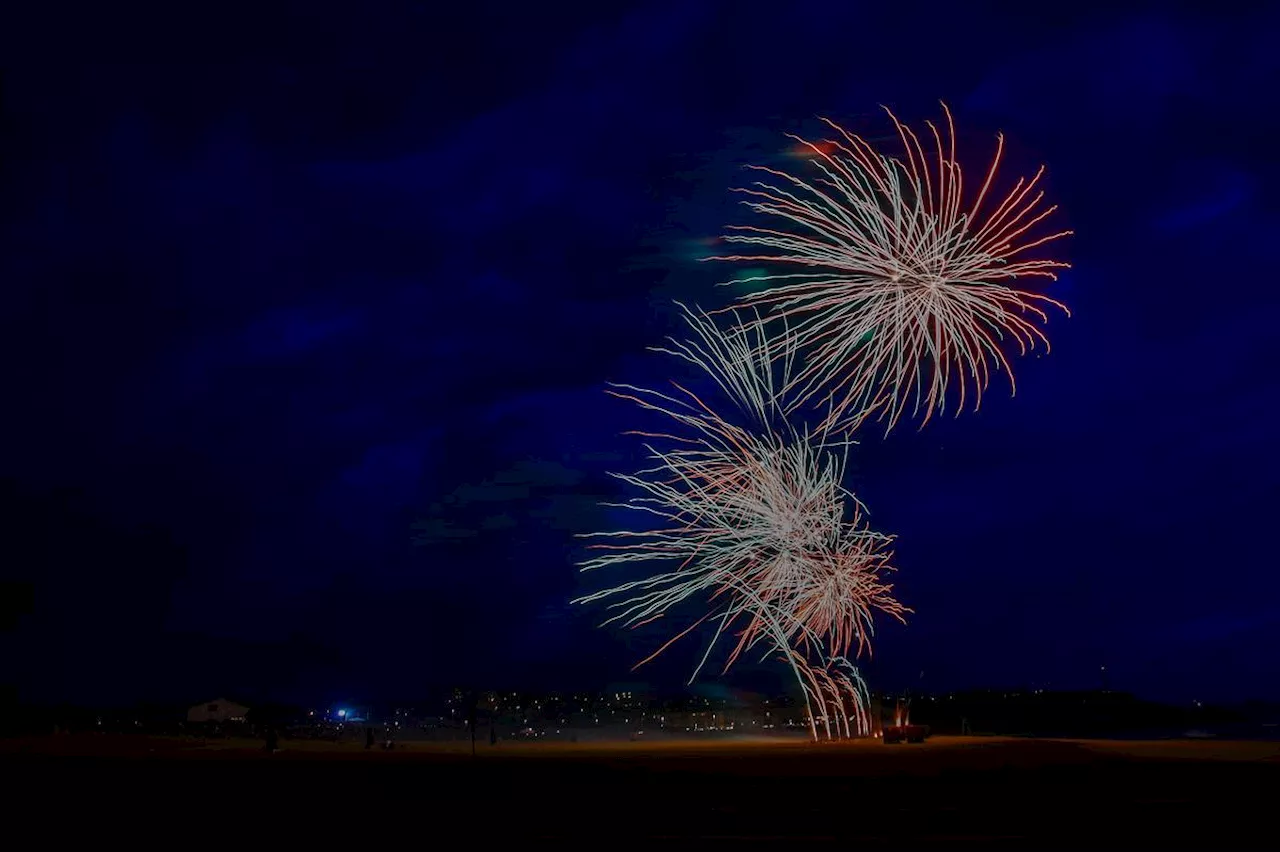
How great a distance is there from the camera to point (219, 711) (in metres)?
82.2

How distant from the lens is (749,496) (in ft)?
113

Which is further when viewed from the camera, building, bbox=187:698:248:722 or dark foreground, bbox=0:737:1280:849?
building, bbox=187:698:248:722

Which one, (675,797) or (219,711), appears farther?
(219,711)

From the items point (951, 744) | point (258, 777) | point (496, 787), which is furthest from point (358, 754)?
point (951, 744)

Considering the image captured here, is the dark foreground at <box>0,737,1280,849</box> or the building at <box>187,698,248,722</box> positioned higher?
the building at <box>187,698,248,722</box>

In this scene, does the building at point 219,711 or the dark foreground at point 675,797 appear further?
the building at point 219,711

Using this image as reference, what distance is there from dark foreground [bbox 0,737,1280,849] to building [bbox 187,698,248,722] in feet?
156

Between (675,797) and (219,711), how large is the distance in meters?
70.0

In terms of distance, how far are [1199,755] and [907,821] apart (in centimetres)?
2254

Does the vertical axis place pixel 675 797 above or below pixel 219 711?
below

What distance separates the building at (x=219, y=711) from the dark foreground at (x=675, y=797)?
47.5 m

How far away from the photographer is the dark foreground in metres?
15.9

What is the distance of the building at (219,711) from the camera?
82.0 m

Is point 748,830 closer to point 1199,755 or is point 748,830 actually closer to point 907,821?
point 907,821
